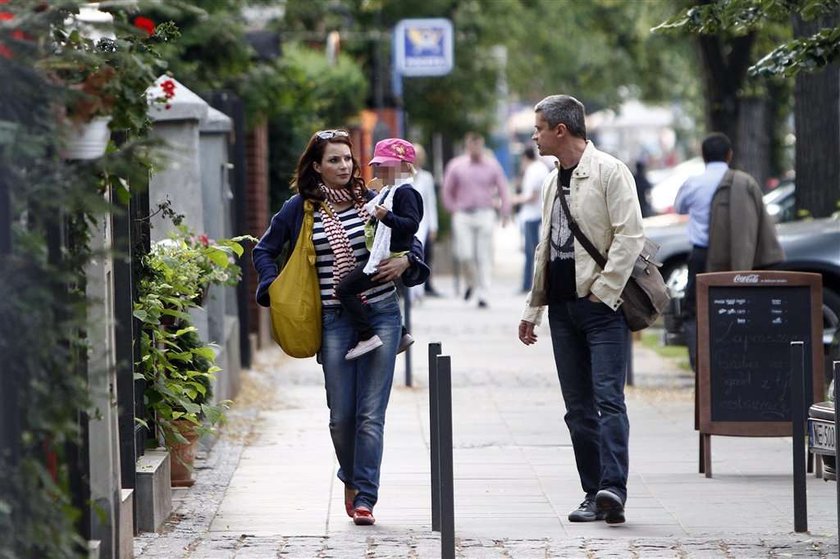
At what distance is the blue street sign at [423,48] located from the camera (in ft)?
70.4

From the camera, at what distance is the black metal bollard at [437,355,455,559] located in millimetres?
6414

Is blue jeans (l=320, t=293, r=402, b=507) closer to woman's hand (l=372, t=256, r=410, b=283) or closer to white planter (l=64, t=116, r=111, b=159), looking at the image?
woman's hand (l=372, t=256, r=410, b=283)

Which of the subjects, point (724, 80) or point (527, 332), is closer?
point (527, 332)

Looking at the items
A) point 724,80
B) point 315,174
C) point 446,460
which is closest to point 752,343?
point 315,174

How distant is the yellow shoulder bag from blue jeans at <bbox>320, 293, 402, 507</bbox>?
89 mm

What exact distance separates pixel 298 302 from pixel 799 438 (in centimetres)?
227

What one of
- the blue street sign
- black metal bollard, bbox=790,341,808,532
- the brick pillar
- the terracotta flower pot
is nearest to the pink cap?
the terracotta flower pot

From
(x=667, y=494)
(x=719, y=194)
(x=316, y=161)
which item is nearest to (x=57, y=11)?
(x=316, y=161)

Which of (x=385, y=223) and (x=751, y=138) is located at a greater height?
(x=751, y=138)

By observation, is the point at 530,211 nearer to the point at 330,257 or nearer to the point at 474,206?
the point at 474,206

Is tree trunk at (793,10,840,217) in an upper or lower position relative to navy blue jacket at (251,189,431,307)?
upper

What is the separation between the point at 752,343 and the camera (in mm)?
9234

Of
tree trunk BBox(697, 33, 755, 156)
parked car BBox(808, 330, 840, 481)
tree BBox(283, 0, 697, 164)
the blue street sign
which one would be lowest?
parked car BBox(808, 330, 840, 481)

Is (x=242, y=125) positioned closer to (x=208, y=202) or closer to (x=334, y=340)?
(x=208, y=202)
